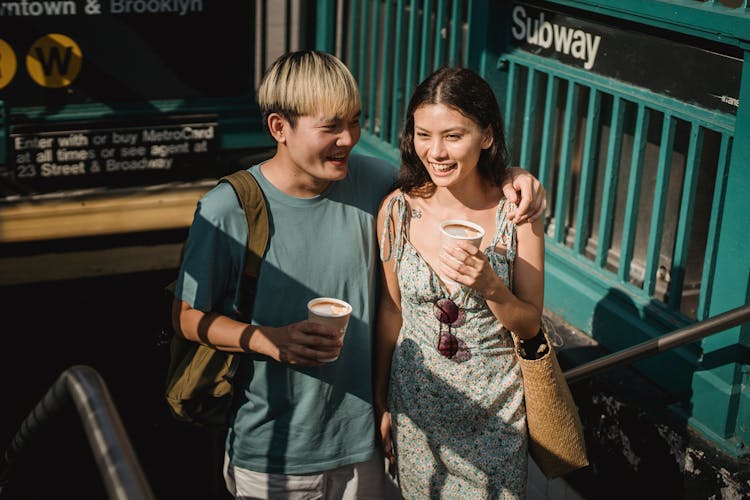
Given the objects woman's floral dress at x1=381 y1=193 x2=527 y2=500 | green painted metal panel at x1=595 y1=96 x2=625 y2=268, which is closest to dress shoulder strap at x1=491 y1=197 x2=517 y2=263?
woman's floral dress at x1=381 y1=193 x2=527 y2=500

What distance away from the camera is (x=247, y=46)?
6828 mm

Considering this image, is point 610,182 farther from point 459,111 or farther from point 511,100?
point 459,111

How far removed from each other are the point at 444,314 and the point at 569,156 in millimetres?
2068

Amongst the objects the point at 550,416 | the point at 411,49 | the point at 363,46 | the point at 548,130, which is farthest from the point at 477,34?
the point at 550,416

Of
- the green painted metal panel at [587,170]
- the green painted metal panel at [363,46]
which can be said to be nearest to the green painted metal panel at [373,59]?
the green painted metal panel at [363,46]

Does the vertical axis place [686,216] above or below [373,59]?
below

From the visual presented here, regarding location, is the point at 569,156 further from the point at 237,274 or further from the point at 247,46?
the point at 247,46

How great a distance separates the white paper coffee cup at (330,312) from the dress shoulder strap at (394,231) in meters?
0.28

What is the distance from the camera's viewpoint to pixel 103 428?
2.19m

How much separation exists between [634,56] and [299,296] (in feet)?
6.84

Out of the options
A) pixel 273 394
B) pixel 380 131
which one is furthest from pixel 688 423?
pixel 380 131

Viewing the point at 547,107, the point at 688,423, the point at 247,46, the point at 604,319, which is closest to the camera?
the point at 688,423

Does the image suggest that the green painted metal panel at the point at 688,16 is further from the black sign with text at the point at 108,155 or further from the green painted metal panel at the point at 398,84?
the black sign with text at the point at 108,155

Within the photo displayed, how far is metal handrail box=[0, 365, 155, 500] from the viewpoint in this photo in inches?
78.7
